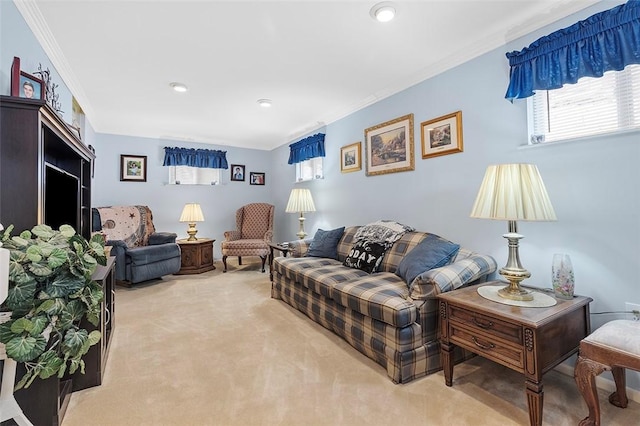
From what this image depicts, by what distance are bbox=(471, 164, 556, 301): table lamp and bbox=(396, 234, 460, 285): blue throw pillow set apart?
508 millimetres

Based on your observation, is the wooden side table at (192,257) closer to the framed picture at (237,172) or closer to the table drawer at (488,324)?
the framed picture at (237,172)

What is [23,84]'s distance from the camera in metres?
1.81

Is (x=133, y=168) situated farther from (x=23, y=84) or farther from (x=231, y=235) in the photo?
(x=23, y=84)

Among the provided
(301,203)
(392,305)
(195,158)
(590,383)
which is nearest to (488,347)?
(590,383)

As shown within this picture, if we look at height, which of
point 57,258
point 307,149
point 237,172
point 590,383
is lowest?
point 590,383

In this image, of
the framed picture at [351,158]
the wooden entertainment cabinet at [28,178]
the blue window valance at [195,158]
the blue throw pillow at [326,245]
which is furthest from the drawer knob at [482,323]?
the blue window valance at [195,158]

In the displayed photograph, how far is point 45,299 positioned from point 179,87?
9.00ft

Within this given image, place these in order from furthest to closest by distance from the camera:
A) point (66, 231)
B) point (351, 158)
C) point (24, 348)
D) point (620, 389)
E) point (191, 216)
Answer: point (191, 216)
point (351, 158)
point (620, 389)
point (66, 231)
point (24, 348)

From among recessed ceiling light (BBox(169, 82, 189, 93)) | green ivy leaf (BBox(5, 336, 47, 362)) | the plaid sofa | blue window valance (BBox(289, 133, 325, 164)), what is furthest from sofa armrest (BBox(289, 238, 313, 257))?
green ivy leaf (BBox(5, 336, 47, 362))

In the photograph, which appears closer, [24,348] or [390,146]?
[24,348]

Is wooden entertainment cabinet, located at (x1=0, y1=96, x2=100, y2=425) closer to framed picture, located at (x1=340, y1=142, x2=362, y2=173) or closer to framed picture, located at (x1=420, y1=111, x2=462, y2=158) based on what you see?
framed picture, located at (x1=420, y1=111, x2=462, y2=158)

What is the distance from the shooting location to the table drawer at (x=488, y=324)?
146 centimetres

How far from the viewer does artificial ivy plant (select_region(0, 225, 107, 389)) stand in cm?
95

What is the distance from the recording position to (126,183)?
16.1ft
